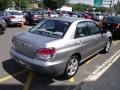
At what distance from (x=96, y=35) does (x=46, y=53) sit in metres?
3.04

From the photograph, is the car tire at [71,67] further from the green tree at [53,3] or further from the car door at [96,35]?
the green tree at [53,3]

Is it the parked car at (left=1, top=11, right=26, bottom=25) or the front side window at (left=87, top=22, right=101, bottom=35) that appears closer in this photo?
the front side window at (left=87, top=22, right=101, bottom=35)

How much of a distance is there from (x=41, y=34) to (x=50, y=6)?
53.9 meters

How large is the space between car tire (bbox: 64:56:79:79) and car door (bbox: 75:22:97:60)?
30 cm

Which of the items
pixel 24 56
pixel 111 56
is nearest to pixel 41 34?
pixel 24 56

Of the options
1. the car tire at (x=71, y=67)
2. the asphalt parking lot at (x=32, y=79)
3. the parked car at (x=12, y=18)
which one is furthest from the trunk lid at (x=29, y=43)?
the parked car at (x=12, y=18)

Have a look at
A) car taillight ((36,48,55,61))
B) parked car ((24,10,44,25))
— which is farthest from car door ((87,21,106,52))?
parked car ((24,10,44,25))

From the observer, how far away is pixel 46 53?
19.6ft

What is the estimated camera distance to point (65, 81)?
22.0ft

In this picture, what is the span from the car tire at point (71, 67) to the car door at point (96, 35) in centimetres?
134

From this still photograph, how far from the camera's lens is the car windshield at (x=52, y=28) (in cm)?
676

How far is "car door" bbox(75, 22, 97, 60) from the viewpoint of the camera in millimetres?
7086

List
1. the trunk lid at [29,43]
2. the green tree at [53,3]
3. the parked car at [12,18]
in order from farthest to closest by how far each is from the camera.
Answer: the green tree at [53,3], the parked car at [12,18], the trunk lid at [29,43]

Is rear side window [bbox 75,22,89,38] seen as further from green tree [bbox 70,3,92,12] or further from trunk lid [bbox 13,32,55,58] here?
green tree [bbox 70,3,92,12]
